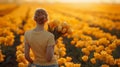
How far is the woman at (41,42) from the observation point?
631cm

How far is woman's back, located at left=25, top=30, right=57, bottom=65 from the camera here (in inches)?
250

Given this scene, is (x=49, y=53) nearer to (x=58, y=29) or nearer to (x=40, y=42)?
(x=40, y=42)

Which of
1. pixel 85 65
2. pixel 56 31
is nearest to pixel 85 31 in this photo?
pixel 85 65

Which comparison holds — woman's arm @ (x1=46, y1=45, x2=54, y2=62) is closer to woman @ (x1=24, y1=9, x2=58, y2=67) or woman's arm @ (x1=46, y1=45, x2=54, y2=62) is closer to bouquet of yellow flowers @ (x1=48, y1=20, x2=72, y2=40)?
woman @ (x1=24, y1=9, x2=58, y2=67)

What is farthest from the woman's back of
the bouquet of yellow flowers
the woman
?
the bouquet of yellow flowers

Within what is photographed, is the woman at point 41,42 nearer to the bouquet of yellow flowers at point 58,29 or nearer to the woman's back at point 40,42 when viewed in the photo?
the woman's back at point 40,42

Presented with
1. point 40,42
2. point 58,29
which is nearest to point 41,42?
point 40,42

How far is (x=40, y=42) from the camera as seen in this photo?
638 cm

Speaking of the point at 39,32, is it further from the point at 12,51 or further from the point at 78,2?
the point at 78,2

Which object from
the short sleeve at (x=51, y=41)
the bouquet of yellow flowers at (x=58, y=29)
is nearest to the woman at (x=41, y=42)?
the short sleeve at (x=51, y=41)

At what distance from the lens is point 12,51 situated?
11.3 meters

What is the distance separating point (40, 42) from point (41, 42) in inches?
0.6

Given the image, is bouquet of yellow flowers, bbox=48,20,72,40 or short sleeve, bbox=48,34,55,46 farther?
bouquet of yellow flowers, bbox=48,20,72,40

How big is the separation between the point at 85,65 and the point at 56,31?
10.0ft
